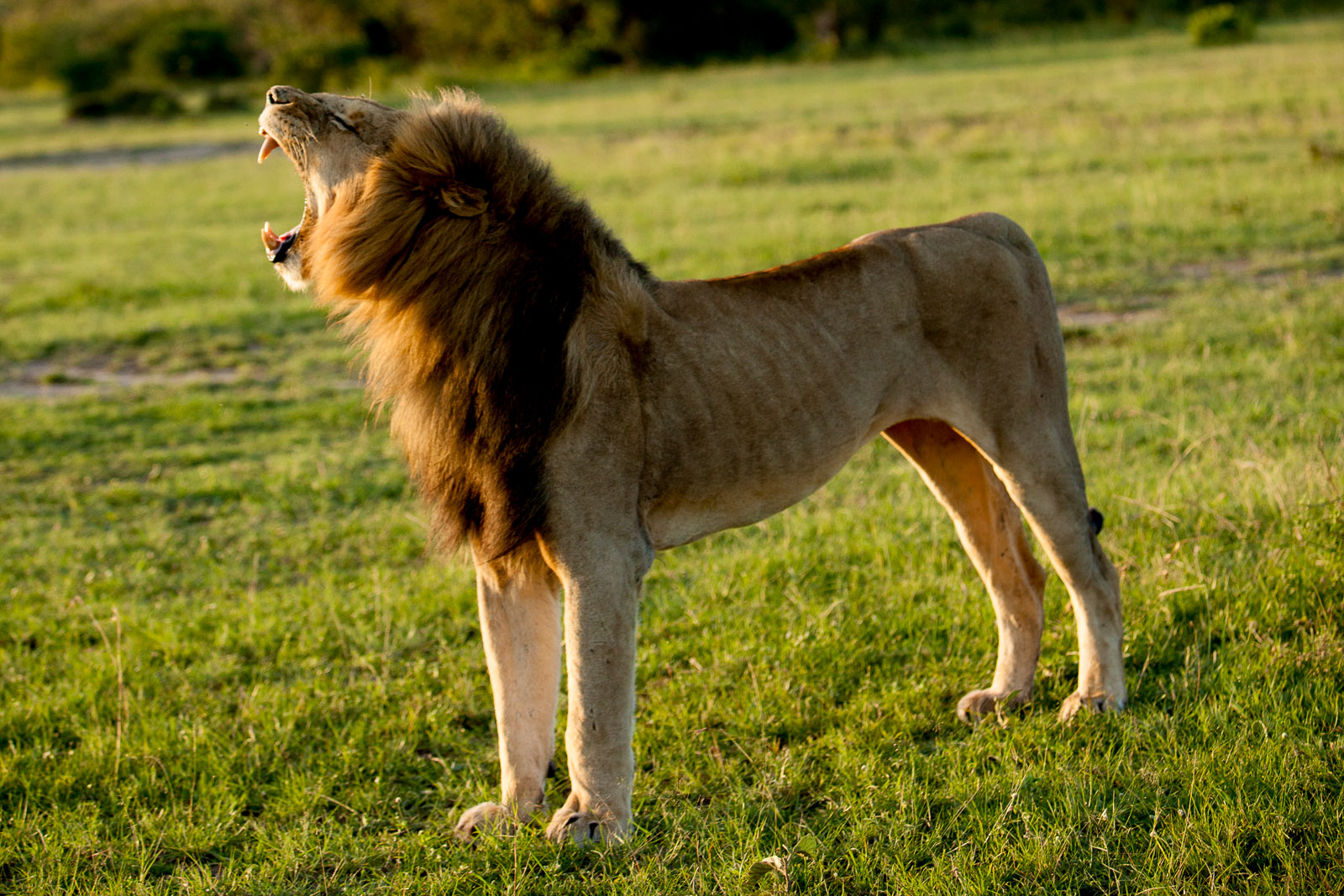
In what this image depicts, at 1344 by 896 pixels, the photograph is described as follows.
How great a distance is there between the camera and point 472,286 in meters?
3.32

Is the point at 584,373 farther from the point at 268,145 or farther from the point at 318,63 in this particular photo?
the point at 318,63

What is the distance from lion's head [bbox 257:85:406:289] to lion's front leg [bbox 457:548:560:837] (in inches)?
42.0

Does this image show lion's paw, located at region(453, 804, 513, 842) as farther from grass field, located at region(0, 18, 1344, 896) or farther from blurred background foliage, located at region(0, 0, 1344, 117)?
blurred background foliage, located at region(0, 0, 1344, 117)

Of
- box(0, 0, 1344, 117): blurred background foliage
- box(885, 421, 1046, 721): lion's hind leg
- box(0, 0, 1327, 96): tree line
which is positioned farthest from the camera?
box(0, 0, 1327, 96): tree line

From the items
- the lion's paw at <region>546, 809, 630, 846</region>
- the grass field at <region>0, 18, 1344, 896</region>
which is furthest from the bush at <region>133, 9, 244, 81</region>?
the lion's paw at <region>546, 809, 630, 846</region>

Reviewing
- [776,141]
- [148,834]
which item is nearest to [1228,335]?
[148,834]

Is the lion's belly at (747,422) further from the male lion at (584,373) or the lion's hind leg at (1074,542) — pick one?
the lion's hind leg at (1074,542)

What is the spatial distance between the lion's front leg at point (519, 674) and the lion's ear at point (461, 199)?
987 mm

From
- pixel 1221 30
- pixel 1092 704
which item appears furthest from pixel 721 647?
pixel 1221 30

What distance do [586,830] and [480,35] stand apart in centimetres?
5155

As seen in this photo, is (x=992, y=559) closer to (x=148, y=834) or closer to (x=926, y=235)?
(x=926, y=235)

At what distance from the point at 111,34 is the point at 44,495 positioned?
2000 inches

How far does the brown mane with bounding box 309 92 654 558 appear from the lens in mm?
3258

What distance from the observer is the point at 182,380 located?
30.8ft
